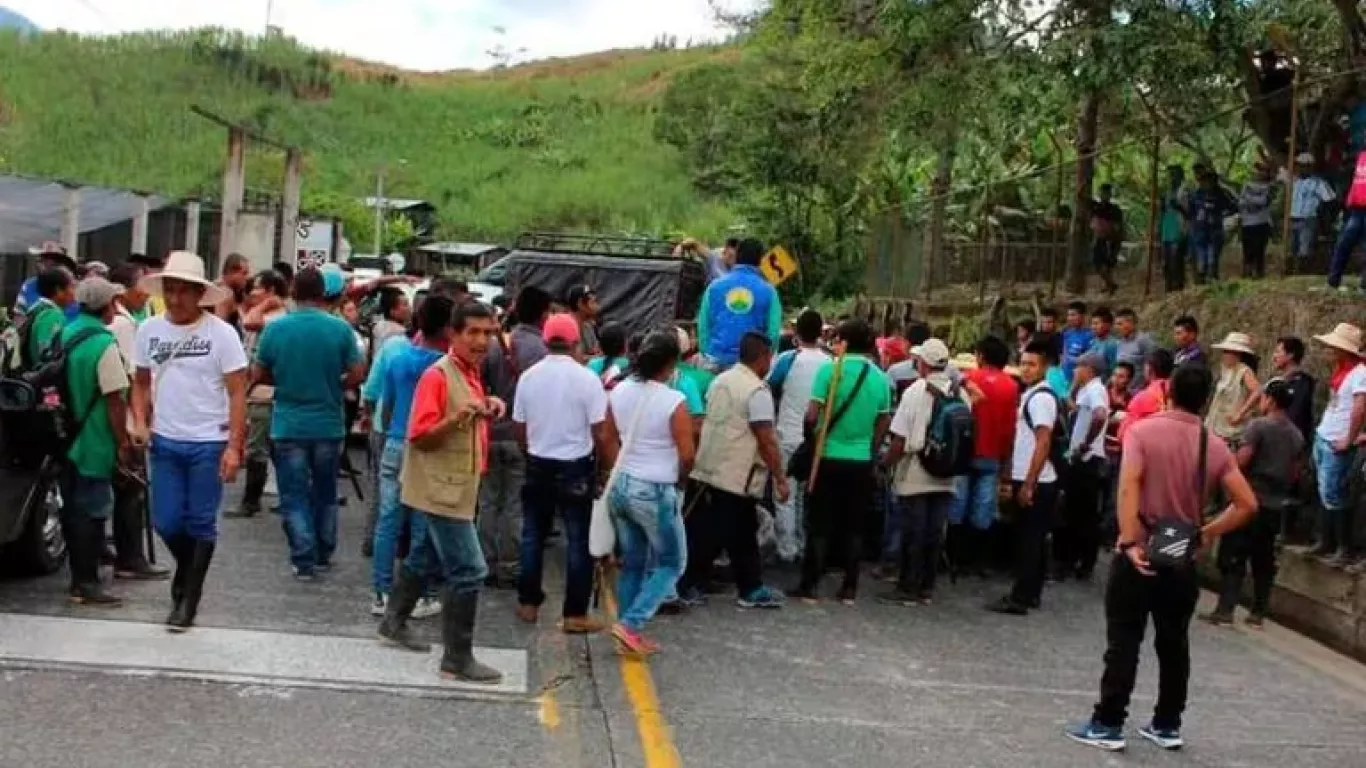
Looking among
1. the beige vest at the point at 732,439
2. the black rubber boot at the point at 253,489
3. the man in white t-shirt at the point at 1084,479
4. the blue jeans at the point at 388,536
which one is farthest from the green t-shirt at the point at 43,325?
the man in white t-shirt at the point at 1084,479

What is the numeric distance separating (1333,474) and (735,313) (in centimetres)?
414

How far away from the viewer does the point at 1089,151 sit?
19.4 m

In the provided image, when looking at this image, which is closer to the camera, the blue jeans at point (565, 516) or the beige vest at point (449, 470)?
the beige vest at point (449, 470)

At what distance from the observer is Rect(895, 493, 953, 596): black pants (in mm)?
9656

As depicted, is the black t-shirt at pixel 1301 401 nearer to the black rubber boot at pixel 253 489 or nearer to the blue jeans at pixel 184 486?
the blue jeans at pixel 184 486

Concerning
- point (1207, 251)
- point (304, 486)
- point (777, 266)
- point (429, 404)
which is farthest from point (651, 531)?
point (1207, 251)

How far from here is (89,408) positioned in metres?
7.65

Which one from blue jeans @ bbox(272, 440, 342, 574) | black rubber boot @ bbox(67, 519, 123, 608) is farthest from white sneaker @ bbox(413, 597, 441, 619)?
black rubber boot @ bbox(67, 519, 123, 608)

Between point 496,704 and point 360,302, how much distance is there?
8096mm

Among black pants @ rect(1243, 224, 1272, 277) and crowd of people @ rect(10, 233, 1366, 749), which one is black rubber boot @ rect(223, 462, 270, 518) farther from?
black pants @ rect(1243, 224, 1272, 277)

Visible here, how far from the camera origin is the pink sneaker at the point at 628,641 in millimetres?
7438

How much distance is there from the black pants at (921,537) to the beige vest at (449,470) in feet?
12.2

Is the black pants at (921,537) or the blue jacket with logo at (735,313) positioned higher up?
the blue jacket with logo at (735,313)

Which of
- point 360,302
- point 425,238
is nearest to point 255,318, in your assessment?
point 360,302
